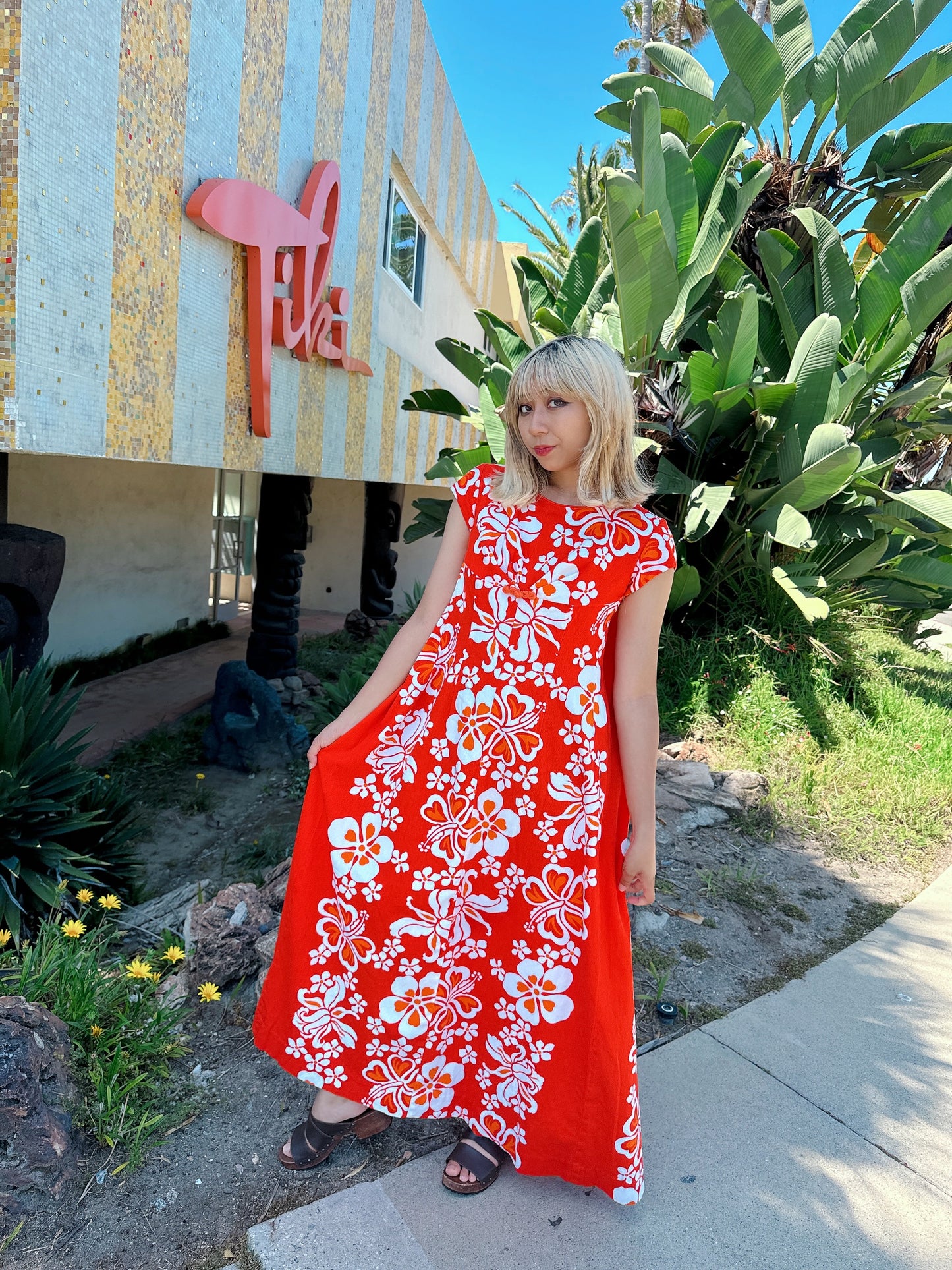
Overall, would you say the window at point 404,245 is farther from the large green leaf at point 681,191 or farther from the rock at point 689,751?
the rock at point 689,751

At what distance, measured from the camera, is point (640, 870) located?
1.80 metres

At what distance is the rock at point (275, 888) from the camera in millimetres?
2787

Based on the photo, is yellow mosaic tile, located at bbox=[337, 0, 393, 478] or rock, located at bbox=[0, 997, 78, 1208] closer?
rock, located at bbox=[0, 997, 78, 1208]

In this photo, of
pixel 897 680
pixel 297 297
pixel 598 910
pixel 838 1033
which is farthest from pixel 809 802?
pixel 297 297

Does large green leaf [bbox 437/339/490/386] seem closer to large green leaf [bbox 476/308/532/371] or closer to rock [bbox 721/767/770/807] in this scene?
large green leaf [bbox 476/308/532/371]

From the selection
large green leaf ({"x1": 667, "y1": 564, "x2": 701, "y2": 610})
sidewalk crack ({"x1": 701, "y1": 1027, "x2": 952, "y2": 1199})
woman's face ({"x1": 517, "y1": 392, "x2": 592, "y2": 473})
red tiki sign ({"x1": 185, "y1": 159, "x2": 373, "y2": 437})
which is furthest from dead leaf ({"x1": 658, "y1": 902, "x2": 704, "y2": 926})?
red tiki sign ({"x1": 185, "y1": 159, "x2": 373, "y2": 437})

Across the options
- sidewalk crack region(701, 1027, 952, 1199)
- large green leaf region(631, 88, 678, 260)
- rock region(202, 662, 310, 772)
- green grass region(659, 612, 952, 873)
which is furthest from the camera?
rock region(202, 662, 310, 772)

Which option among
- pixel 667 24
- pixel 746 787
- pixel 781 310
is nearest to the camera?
pixel 746 787

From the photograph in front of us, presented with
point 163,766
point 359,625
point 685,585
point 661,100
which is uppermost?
point 661,100

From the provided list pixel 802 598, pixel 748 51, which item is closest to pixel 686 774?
pixel 802 598

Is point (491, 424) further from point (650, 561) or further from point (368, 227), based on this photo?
point (650, 561)

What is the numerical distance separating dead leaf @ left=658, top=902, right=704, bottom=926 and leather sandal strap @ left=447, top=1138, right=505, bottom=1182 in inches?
56.2

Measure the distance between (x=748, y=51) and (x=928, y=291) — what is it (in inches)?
74.8

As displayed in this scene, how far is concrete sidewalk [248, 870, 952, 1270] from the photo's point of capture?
5.41 feet
